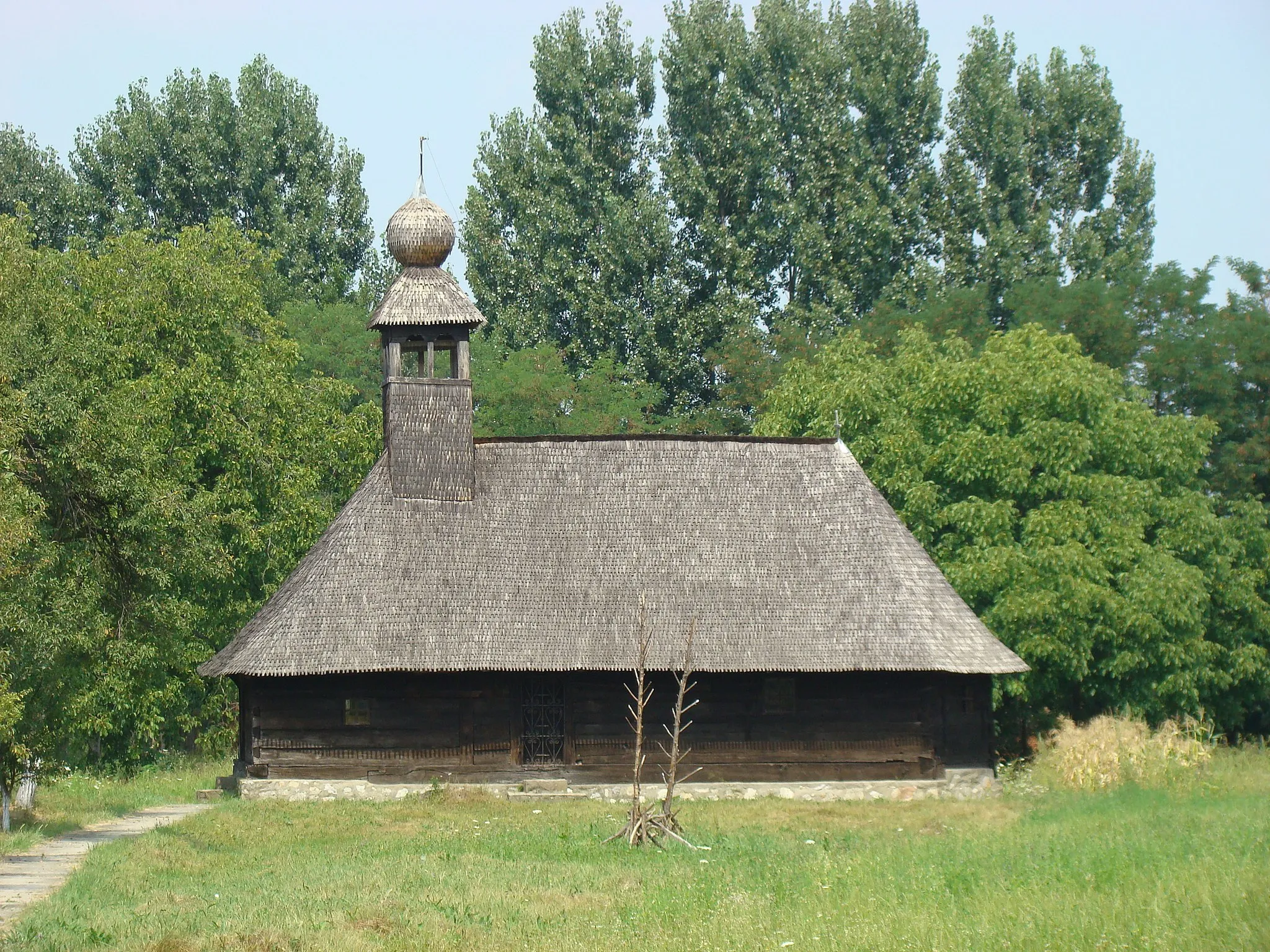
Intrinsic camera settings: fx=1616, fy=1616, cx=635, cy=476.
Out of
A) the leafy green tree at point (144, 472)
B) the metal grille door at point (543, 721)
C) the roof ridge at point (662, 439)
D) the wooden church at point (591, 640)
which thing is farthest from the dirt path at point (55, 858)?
the roof ridge at point (662, 439)

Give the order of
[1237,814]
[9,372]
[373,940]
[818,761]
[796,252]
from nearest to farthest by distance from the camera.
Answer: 1. [373,940]
2. [1237,814]
3. [9,372]
4. [818,761]
5. [796,252]

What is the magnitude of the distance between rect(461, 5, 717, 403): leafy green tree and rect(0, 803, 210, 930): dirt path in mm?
24667

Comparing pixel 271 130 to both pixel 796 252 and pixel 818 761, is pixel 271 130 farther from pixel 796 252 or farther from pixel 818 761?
pixel 818 761

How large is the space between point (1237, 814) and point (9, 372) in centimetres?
1580

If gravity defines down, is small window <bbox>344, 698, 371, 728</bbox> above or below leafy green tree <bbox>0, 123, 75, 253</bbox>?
below

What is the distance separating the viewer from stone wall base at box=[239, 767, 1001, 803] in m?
25.4

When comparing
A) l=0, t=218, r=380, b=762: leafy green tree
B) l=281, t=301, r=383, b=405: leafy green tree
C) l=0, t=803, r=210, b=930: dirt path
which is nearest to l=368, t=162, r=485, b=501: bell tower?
l=0, t=218, r=380, b=762: leafy green tree

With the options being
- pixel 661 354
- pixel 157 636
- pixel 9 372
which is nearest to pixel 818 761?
pixel 157 636

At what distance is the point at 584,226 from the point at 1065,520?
65.8 ft

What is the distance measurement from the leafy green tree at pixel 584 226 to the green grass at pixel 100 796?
18245 millimetres

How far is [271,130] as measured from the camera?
4981 cm

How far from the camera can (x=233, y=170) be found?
50.2 m

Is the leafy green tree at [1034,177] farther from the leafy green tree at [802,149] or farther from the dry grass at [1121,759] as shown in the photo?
the dry grass at [1121,759]

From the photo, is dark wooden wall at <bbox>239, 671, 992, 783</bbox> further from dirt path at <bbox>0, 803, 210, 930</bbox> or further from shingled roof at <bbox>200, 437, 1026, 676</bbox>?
dirt path at <bbox>0, 803, 210, 930</bbox>
